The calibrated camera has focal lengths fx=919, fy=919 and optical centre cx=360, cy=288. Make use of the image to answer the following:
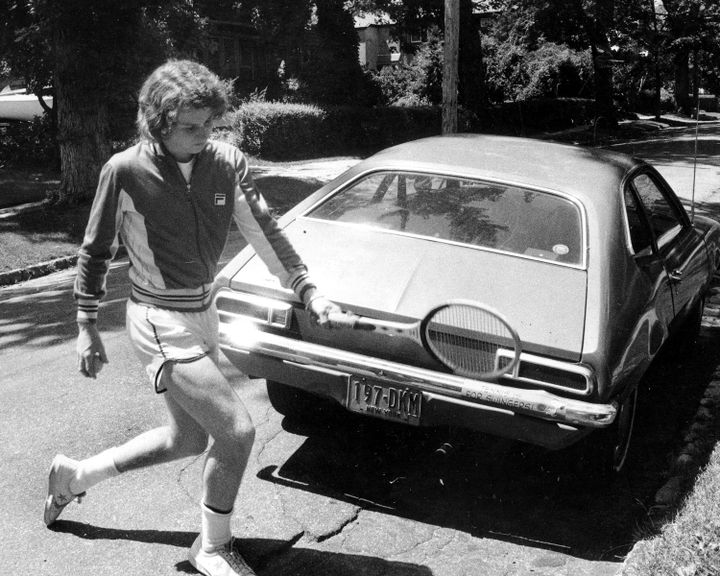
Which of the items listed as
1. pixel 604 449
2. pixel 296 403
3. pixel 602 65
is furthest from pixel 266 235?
pixel 602 65

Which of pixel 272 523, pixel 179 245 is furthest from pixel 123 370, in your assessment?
pixel 179 245

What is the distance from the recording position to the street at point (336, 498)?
3.72 metres

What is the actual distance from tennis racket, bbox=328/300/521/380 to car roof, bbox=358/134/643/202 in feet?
3.99

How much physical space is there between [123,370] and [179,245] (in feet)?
10.5

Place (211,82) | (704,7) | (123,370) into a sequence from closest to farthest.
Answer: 1. (211,82)
2. (123,370)
3. (704,7)

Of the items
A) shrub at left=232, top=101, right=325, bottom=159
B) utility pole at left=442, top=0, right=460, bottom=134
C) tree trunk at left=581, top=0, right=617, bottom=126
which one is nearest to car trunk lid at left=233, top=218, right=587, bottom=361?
utility pole at left=442, top=0, right=460, bottom=134

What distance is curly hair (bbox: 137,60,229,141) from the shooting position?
305 centimetres

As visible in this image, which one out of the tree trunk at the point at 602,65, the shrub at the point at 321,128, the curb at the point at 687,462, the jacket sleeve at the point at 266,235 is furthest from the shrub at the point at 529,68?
the jacket sleeve at the point at 266,235

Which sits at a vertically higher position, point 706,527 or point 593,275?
point 593,275

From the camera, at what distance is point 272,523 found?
399 cm

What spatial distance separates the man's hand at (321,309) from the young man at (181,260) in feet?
0.04

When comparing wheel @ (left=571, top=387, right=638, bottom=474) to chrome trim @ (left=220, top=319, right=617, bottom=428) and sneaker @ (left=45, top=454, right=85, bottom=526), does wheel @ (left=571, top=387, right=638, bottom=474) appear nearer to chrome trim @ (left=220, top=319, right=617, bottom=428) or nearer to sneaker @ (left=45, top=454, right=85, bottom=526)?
chrome trim @ (left=220, top=319, right=617, bottom=428)

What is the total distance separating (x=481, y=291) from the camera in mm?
4145

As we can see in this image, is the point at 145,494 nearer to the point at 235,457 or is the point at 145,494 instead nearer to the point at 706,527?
the point at 235,457
